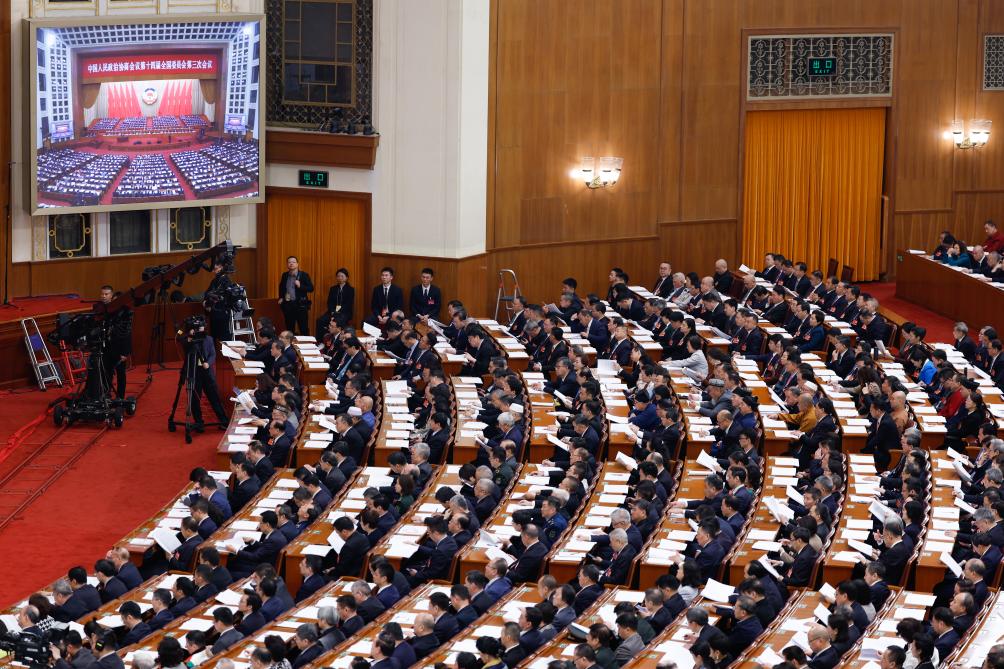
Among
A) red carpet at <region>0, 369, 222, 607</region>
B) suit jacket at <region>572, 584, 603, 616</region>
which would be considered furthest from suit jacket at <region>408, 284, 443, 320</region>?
suit jacket at <region>572, 584, 603, 616</region>

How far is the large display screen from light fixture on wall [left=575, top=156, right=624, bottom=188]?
5.14 m

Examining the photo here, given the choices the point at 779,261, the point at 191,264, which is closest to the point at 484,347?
the point at 191,264

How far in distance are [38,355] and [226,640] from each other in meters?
11.0

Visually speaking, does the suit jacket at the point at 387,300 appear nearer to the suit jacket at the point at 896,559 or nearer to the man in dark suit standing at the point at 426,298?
the man in dark suit standing at the point at 426,298

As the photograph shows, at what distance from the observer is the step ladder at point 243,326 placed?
2426 cm

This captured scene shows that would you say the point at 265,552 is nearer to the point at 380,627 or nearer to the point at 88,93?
the point at 380,627

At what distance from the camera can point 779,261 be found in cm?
2638

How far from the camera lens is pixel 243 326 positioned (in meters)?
24.8

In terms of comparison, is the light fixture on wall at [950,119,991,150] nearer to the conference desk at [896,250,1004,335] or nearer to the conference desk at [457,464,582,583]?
the conference desk at [896,250,1004,335]

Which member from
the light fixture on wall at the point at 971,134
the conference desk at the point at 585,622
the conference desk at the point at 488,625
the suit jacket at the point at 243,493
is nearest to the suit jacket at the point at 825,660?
the conference desk at the point at 585,622

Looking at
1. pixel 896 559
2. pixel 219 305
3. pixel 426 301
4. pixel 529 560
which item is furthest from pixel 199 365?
pixel 896 559

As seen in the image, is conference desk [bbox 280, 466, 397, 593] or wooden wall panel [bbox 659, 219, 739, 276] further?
wooden wall panel [bbox 659, 219, 739, 276]

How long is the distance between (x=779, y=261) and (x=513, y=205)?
4.19 metres

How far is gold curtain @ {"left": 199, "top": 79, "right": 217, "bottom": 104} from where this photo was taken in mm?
24406
